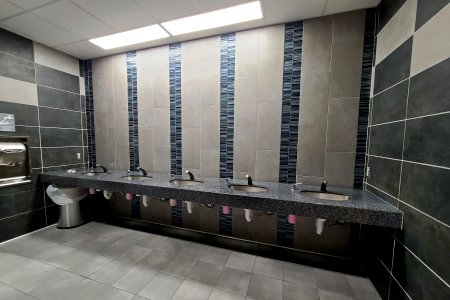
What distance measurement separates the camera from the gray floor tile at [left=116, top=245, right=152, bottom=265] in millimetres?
2127

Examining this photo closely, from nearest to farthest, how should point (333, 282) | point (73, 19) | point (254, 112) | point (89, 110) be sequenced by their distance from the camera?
point (333, 282) → point (73, 19) → point (254, 112) → point (89, 110)

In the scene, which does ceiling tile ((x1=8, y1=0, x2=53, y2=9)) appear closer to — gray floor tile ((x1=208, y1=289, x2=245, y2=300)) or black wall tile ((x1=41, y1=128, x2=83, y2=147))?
black wall tile ((x1=41, y1=128, x2=83, y2=147))

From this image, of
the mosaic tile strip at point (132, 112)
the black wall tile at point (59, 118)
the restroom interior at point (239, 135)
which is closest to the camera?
the restroom interior at point (239, 135)

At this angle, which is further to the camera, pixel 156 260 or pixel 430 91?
pixel 156 260

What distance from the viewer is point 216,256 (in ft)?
7.23

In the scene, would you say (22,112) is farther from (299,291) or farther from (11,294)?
(299,291)

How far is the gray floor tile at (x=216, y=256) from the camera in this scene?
2.12m

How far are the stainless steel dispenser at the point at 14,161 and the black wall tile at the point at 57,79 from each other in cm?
92

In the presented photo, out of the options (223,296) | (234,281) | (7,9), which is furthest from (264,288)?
(7,9)

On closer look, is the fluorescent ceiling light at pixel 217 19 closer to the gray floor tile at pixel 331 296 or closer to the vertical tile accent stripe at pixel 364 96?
the vertical tile accent stripe at pixel 364 96

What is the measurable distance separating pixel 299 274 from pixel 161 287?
53.9 inches

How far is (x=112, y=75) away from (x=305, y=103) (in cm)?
301

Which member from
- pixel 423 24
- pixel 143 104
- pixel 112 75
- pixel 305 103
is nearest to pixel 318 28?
pixel 305 103

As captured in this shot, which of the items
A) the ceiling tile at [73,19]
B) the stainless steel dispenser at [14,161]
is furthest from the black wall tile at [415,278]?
the stainless steel dispenser at [14,161]
